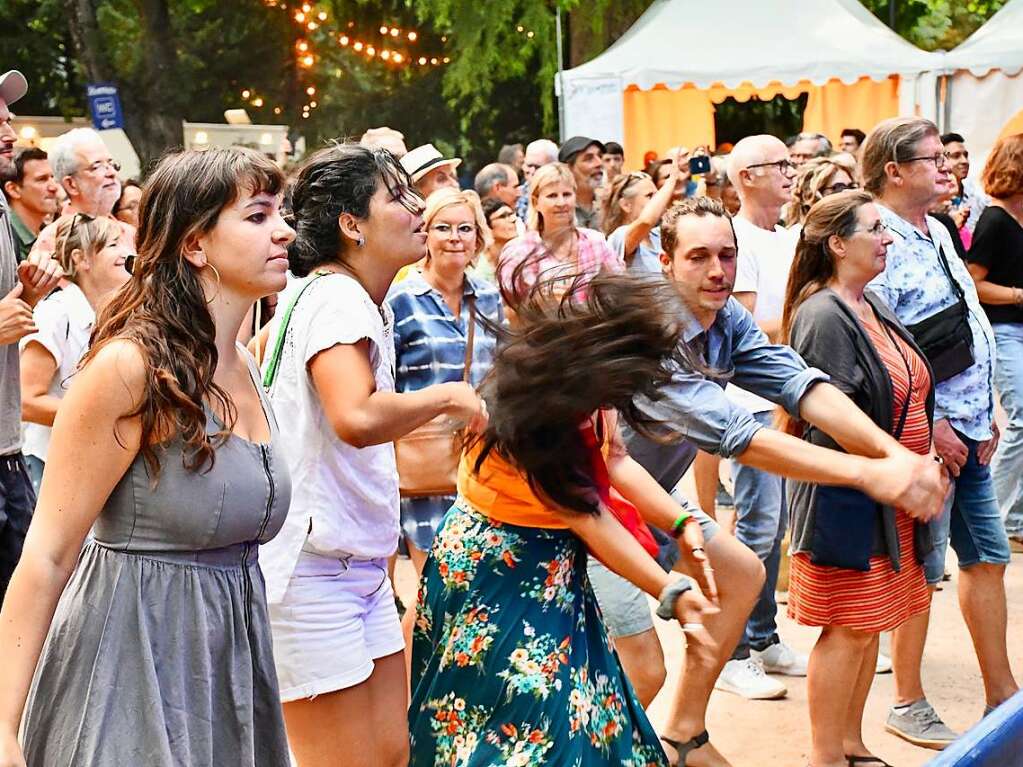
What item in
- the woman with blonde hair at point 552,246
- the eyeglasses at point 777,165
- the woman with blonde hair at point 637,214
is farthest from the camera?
the woman with blonde hair at point 637,214

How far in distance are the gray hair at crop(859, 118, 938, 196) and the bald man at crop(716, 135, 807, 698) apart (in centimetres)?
66

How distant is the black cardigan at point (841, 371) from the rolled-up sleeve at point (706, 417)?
0.67 m

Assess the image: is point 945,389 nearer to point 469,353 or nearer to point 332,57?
point 469,353

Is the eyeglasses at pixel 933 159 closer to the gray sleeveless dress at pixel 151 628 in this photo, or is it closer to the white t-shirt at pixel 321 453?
the white t-shirt at pixel 321 453

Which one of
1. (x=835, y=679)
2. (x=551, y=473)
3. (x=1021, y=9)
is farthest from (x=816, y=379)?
(x=1021, y=9)

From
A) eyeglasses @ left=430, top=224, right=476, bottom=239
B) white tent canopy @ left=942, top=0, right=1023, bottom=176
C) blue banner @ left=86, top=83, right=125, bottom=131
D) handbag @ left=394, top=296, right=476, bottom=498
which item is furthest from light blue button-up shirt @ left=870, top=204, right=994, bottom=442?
blue banner @ left=86, top=83, right=125, bottom=131

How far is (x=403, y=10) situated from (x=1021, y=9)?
14212 millimetres

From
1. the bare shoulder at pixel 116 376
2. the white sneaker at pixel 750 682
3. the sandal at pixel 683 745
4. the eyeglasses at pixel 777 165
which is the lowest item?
the white sneaker at pixel 750 682

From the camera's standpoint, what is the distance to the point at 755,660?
6.00 metres

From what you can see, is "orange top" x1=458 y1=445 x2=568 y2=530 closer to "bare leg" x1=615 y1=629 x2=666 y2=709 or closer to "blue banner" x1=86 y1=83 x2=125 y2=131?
"bare leg" x1=615 y1=629 x2=666 y2=709

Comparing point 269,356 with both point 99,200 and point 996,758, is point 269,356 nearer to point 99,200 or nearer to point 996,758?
point 996,758

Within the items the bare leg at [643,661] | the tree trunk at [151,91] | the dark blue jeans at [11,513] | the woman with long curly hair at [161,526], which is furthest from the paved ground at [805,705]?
the tree trunk at [151,91]

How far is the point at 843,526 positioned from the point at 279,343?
210 cm

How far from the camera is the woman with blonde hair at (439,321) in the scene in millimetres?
5203
